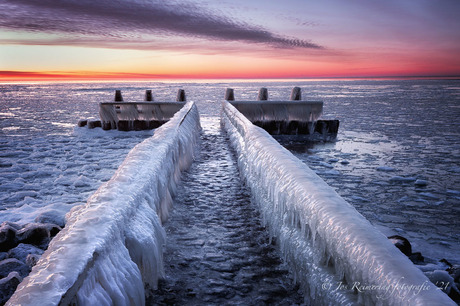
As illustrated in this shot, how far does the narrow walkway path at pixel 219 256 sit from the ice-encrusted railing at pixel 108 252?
0.26 metres

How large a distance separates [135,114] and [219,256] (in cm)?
1115

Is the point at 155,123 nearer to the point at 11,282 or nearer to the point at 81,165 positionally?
the point at 81,165

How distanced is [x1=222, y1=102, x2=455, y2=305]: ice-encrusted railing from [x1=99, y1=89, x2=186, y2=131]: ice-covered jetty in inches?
403

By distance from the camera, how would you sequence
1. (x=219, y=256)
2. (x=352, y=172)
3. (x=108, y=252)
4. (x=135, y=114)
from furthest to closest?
1. (x=135, y=114)
2. (x=352, y=172)
3. (x=219, y=256)
4. (x=108, y=252)

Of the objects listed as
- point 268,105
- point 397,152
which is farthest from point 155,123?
point 397,152

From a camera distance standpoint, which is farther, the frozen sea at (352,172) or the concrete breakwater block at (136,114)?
the concrete breakwater block at (136,114)

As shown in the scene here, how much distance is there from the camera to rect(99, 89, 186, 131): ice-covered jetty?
13.0m

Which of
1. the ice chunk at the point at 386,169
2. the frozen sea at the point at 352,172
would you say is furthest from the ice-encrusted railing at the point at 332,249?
the ice chunk at the point at 386,169

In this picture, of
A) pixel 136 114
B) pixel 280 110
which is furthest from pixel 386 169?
pixel 136 114

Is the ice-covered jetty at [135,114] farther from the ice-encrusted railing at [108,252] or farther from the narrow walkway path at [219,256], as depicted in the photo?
the ice-encrusted railing at [108,252]

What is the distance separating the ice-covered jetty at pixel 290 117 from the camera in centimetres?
1223

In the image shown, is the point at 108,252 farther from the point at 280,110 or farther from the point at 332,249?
the point at 280,110

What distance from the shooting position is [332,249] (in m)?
1.91

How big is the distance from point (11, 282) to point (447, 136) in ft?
47.4
